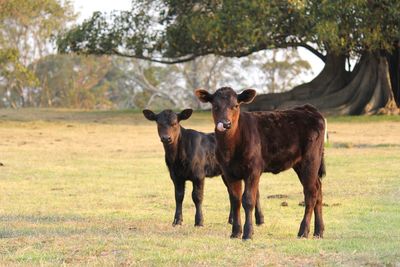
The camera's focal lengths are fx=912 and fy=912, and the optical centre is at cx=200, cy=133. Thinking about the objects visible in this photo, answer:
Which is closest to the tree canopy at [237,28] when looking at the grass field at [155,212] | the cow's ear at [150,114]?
the grass field at [155,212]

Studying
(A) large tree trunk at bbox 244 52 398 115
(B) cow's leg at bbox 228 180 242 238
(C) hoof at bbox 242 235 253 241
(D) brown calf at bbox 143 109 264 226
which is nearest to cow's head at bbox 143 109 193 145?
(D) brown calf at bbox 143 109 264 226

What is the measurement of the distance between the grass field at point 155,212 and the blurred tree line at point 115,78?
33.1 m

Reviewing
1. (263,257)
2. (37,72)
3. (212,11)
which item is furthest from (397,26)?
(37,72)

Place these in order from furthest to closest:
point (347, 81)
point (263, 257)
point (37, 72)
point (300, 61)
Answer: point (300, 61) → point (37, 72) → point (347, 81) → point (263, 257)

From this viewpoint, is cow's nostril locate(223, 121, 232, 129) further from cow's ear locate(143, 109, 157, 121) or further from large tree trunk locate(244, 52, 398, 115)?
large tree trunk locate(244, 52, 398, 115)

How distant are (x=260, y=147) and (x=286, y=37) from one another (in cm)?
2834

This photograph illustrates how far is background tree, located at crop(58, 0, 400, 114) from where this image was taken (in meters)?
34.7

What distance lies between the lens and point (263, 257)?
8.31 metres

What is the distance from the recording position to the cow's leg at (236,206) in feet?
32.5

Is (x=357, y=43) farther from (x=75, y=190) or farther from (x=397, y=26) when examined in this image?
(x=75, y=190)

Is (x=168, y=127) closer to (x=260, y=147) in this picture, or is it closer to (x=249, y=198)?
(x=260, y=147)

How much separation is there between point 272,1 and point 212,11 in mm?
3857

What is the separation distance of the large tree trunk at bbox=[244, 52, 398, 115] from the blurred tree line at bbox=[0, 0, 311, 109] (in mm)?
17157

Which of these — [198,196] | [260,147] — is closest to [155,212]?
[198,196]
